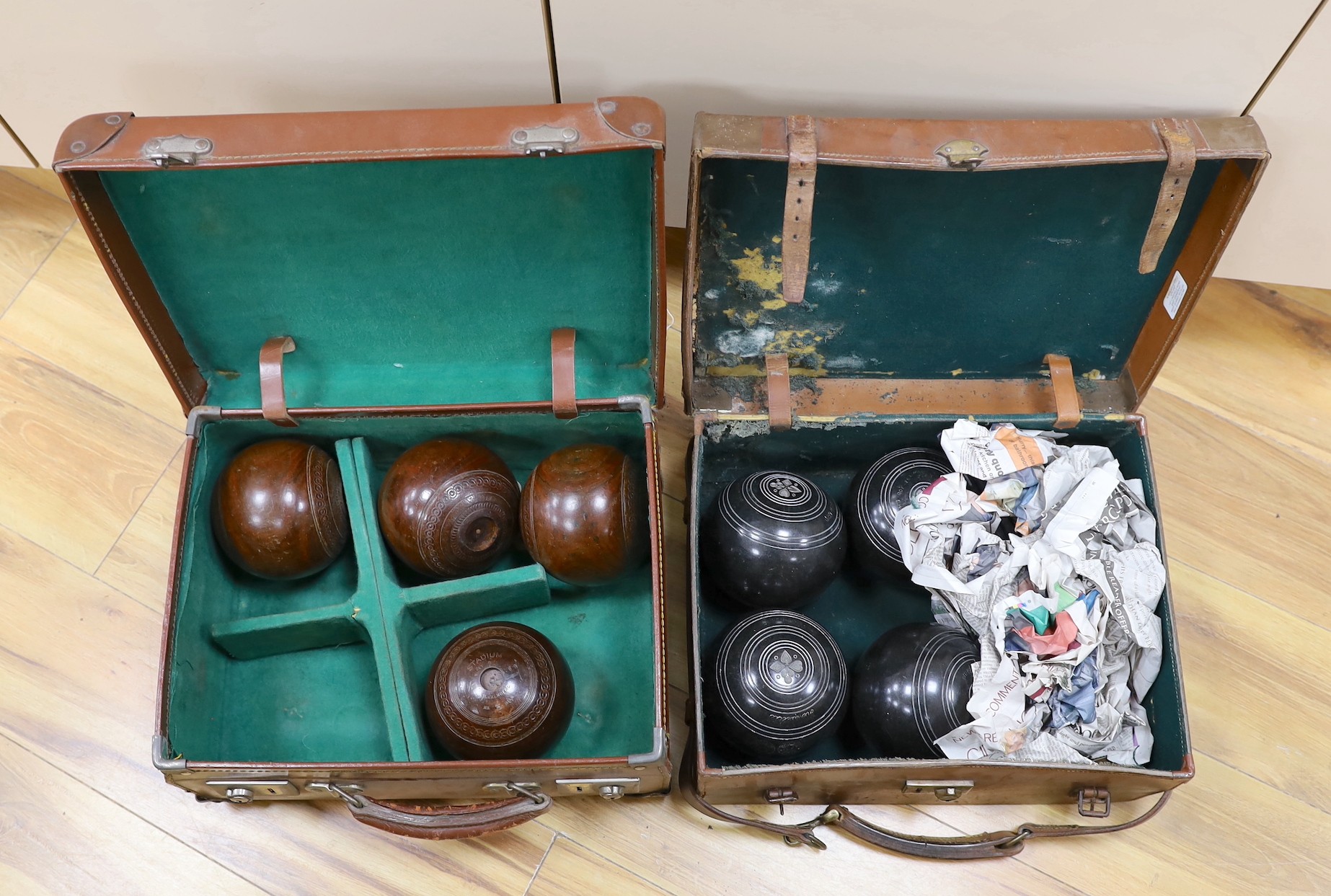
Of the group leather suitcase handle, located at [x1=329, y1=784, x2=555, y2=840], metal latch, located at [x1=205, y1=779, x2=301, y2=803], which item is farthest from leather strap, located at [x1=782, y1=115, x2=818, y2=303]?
metal latch, located at [x1=205, y1=779, x2=301, y2=803]

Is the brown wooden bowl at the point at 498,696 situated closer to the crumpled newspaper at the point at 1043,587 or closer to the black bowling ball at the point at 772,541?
the black bowling ball at the point at 772,541

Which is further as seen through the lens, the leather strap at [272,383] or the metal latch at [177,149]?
the leather strap at [272,383]

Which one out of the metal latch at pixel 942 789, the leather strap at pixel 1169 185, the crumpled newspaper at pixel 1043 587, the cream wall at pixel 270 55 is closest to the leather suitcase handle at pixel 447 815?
the metal latch at pixel 942 789

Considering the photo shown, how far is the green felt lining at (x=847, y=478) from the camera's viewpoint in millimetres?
2244

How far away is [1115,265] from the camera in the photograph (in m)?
2.17

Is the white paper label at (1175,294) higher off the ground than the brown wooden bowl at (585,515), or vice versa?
the white paper label at (1175,294)

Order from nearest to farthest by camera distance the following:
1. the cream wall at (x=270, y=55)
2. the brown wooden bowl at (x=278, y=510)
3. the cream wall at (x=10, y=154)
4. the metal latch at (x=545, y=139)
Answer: the metal latch at (x=545, y=139)
the cream wall at (x=270, y=55)
the brown wooden bowl at (x=278, y=510)
the cream wall at (x=10, y=154)

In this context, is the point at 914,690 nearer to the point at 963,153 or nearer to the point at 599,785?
the point at 599,785

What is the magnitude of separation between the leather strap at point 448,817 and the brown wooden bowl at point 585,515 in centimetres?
48

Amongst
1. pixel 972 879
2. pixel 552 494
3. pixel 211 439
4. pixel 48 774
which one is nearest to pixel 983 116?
pixel 552 494

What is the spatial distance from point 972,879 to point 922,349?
1.18 meters

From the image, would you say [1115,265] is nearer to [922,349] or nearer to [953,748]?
[922,349]

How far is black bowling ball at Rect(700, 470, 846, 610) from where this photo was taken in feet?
7.05

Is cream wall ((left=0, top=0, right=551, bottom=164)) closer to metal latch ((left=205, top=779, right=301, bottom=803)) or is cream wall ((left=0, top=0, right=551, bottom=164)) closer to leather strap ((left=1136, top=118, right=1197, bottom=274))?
leather strap ((left=1136, top=118, right=1197, bottom=274))
